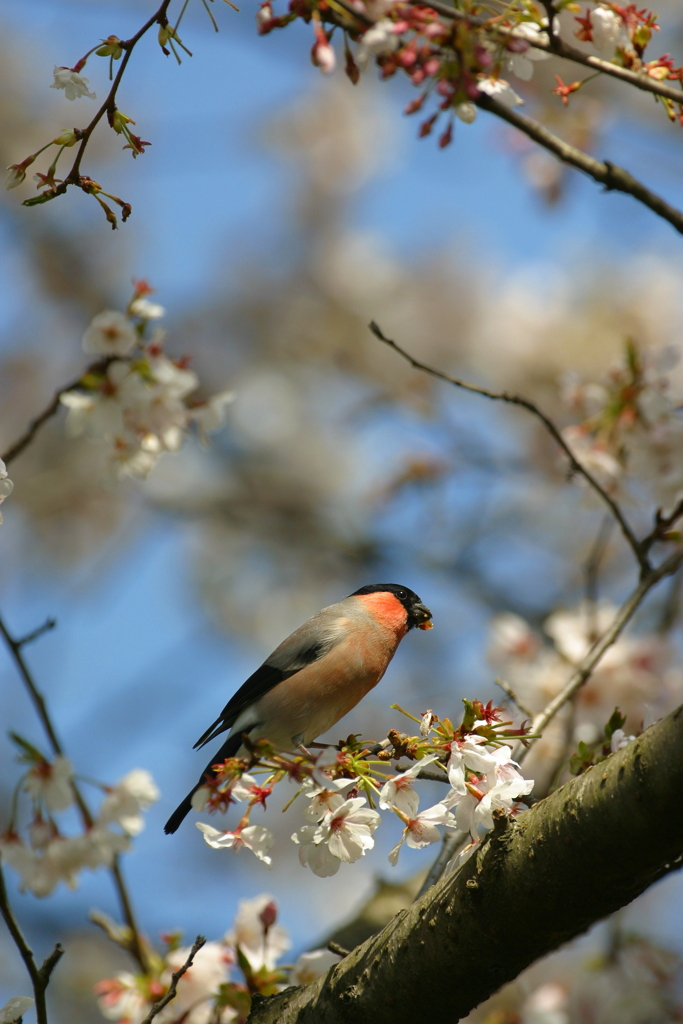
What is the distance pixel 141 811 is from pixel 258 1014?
0.99m

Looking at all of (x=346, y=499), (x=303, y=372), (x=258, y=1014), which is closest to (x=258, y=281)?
(x=303, y=372)

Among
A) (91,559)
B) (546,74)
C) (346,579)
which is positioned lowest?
(91,559)

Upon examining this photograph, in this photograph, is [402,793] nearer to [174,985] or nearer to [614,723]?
[614,723]

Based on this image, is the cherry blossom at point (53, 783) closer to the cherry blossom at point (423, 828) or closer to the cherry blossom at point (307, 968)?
the cherry blossom at point (307, 968)

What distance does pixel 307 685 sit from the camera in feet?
8.71

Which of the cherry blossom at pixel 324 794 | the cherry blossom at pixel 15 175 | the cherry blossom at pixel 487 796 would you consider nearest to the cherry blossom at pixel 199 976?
the cherry blossom at pixel 324 794

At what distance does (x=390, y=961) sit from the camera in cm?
180

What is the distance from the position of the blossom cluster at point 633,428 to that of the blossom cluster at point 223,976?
6.25ft

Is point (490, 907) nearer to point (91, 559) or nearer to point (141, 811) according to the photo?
point (141, 811)

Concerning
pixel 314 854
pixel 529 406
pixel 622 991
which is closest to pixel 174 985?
pixel 314 854

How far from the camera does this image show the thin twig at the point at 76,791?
2.62 m

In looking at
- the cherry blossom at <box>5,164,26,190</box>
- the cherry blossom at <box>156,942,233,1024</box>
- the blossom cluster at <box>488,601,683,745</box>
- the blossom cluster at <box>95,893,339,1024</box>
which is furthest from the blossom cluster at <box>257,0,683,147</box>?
the cherry blossom at <box>156,942,233,1024</box>

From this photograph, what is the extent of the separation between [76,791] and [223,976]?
765 millimetres

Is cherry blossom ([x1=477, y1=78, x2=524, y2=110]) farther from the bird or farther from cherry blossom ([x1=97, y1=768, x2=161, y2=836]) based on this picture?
cherry blossom ([x1=97, y1=768, x2=161, y2=836])
